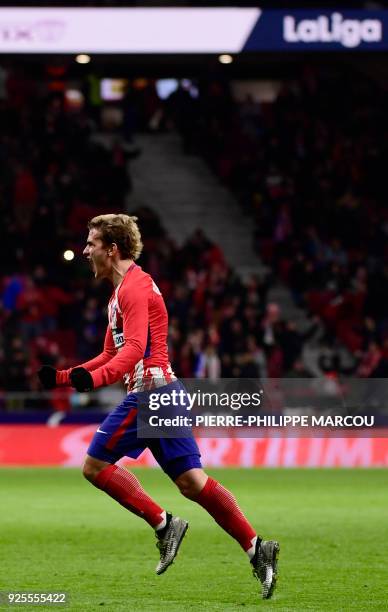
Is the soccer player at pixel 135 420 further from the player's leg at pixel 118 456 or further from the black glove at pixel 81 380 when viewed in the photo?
the black glove at pixel 81 380

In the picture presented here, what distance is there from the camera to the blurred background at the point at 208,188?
68.9ft

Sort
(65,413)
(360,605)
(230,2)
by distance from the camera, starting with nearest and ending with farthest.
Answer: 1. (360,605)
2. (65,413)
3. (230,2)

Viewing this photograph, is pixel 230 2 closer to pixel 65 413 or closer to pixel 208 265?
pixel 208 265

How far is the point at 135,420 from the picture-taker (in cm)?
803

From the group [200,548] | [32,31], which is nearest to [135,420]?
[200,548]

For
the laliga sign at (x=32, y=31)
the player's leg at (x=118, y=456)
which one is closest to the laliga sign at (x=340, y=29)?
the laliga sign at (x=32, y=31)

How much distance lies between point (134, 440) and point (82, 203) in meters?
17.9

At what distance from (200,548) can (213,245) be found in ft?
49.5

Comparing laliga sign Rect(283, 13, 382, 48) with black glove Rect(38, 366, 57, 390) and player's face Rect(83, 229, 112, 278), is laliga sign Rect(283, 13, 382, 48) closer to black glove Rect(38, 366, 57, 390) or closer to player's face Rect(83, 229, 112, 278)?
player's face Rect(83, 229, 112, 278)

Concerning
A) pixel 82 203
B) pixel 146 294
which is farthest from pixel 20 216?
pixel 146 294

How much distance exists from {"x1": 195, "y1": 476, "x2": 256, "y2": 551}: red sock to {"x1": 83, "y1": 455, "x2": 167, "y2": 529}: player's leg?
36cm

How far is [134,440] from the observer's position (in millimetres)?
8047

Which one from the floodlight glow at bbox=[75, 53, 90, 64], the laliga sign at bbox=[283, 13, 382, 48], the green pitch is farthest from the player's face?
the floodlight glow at bbox=[75, 53, 90, 64]

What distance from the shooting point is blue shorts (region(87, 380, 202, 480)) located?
7.89 m
